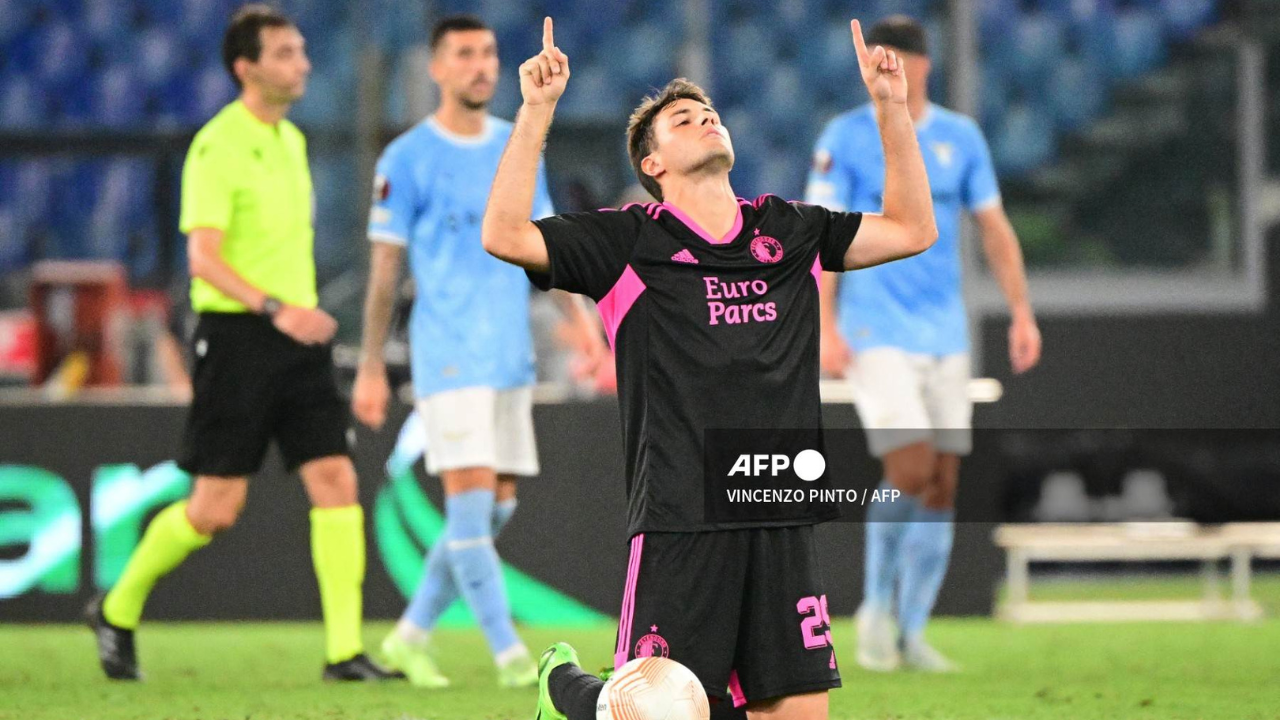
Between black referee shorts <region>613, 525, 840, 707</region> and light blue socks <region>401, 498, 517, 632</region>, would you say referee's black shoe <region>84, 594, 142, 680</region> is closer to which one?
light blue socks <region>401, 498, 517, 632</region>

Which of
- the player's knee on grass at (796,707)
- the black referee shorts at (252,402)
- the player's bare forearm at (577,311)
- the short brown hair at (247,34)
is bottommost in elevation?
the player's knee on grass at (796,707)

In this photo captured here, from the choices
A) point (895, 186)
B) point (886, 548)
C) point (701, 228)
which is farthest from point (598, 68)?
point (701, 228)

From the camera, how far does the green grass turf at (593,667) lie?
5.81 m

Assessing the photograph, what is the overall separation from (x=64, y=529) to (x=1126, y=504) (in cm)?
612

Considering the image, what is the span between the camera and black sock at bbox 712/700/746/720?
168 inches

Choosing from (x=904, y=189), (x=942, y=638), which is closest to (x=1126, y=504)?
(x=942, y=638)

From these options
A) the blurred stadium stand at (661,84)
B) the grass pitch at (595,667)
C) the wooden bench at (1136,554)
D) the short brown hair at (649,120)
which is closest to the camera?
the short brown hair at (649,120)

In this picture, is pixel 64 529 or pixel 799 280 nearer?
pixel 799 280

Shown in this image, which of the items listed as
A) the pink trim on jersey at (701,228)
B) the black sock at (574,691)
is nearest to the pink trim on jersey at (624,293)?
the pink trim on jersey at (701,228)

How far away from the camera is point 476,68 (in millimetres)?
6699

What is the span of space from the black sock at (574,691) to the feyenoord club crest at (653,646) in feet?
0.57

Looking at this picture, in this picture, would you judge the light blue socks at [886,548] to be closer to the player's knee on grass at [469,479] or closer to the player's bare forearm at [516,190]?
the player's knee on grass at [469,479]

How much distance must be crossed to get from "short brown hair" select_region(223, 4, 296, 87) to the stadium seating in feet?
18.7

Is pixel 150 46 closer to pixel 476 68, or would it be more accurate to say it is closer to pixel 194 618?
pixel 194 618
